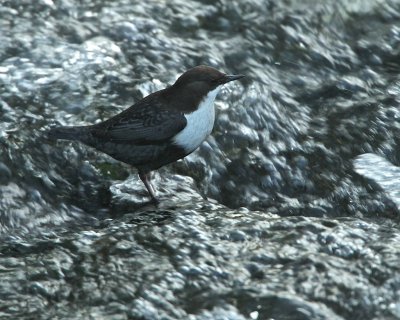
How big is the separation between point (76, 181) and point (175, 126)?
771 mm

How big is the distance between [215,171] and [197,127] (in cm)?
58

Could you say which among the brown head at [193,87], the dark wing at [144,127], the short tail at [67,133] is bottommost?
the short tail at [67,133]

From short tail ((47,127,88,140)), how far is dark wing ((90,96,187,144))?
0.07m

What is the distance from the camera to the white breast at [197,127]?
245 inches

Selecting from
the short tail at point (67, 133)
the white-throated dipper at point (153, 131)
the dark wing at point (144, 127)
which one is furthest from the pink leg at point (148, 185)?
the short tail at point (67, 133)

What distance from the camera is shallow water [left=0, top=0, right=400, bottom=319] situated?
Result: 505cm

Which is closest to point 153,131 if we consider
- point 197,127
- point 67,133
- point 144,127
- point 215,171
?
point 144,127

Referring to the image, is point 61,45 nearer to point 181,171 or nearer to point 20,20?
point 20,20

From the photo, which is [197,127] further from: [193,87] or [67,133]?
[67,133]

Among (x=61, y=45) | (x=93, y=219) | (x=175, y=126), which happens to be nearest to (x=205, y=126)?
(x=175, y=126)

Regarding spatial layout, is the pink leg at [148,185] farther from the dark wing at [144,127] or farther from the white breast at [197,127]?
the white breast at [197,127]

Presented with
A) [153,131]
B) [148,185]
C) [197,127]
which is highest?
[197,127]

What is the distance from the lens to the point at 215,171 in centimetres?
677

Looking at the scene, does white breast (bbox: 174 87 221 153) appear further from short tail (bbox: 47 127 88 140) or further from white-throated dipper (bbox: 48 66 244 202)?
short tail (bbox: 47 127 88 140)
